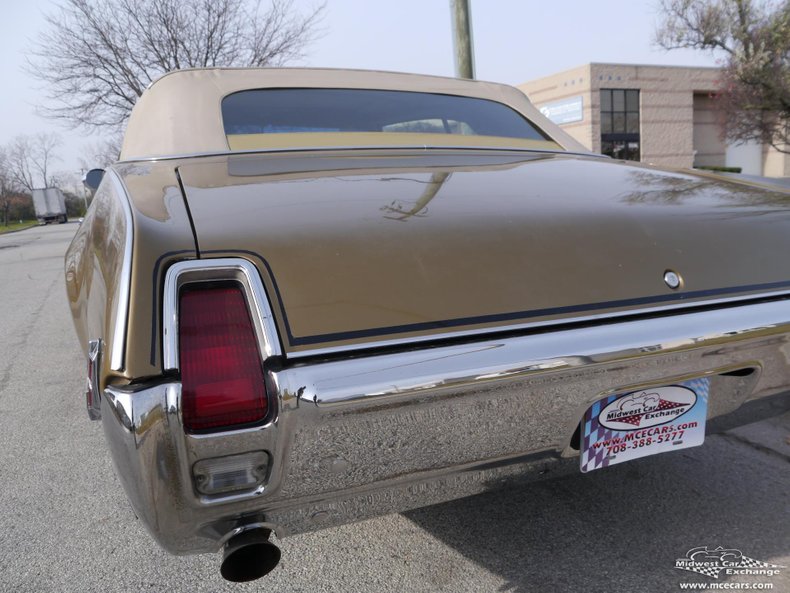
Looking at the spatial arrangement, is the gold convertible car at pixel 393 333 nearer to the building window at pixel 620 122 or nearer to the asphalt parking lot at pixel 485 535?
the asphalt parking lot at pixel 485 535

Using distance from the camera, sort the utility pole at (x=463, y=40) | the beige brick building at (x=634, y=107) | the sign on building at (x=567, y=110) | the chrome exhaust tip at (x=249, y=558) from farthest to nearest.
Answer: the sign on building at (x=567, y=110) → the beige brick building at (x=634, y=107) → the utility pole at (x=463, y=40) → the chrome exhaust tip at (x=249, y=558)

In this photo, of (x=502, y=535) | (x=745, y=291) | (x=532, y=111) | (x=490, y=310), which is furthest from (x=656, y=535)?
(x=532, y=111)

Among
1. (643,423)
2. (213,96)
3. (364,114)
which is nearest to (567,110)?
(364,114)

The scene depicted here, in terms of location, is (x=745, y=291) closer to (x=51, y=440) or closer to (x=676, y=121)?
(x=51, y=440)

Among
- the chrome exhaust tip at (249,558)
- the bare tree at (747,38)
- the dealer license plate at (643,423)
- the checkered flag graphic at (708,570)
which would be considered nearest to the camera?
the chrome exhaust tip at (249,558)

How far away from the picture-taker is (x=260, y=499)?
120 cm

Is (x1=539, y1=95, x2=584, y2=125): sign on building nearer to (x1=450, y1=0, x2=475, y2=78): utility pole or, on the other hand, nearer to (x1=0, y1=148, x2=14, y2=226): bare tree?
(x1=450, y1=0, x2=475, y2=78): utility pole

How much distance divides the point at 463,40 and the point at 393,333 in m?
6.07

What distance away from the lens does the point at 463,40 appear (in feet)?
21.6

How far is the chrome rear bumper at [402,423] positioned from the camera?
1131 millimetres

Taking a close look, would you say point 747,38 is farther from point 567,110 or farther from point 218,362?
point 218,362

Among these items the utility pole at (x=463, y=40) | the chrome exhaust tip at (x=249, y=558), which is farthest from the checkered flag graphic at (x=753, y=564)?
the utility pole at (x=463, y=40)

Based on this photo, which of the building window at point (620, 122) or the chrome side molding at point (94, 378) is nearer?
the chrome side molding at point (94, 378)

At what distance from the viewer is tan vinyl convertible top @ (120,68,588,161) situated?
2.18 meters
